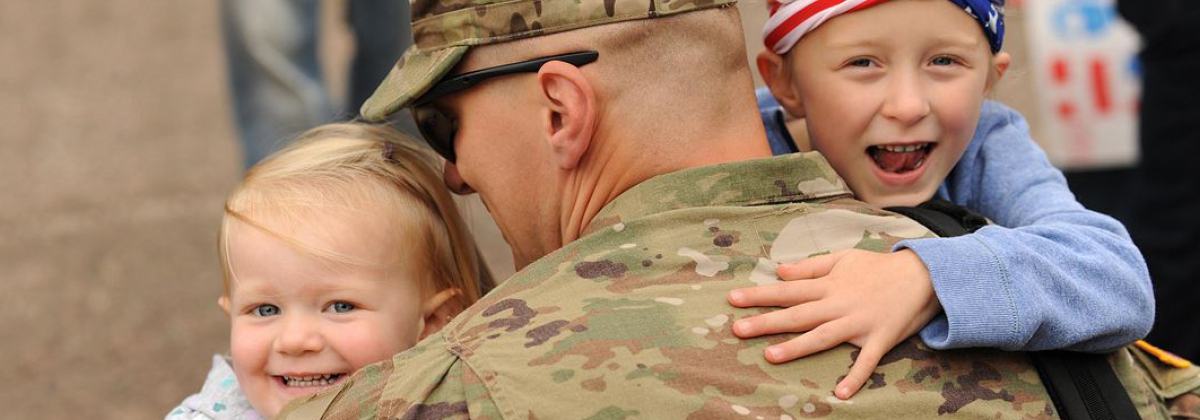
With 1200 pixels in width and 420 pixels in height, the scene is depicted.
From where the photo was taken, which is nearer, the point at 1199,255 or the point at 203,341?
the point at 1199,255

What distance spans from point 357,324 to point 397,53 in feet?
9.67

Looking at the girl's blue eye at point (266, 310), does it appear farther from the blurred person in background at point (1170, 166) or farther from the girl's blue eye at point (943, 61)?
the blurred person in background at point (1170, 166)

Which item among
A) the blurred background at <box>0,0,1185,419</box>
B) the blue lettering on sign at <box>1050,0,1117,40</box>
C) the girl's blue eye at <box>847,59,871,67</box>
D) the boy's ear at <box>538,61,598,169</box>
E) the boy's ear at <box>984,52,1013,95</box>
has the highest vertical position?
the boy's ear at <box>538,61,598,169</box>

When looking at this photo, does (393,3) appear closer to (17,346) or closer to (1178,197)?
(17,346)

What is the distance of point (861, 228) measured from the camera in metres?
2.13

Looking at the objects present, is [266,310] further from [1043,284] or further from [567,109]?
[1043,284]

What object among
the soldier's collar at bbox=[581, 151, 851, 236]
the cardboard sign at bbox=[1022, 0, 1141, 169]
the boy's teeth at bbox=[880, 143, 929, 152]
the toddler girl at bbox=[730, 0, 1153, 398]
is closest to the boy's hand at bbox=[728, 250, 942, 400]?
the toddler girl at bbox=[730, 0, 1153, 398]

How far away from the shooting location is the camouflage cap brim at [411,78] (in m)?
2.26

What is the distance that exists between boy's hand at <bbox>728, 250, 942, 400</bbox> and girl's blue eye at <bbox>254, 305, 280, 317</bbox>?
0.94m

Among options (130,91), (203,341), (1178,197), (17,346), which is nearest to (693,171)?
(1178,197)

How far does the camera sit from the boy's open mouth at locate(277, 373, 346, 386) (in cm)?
251

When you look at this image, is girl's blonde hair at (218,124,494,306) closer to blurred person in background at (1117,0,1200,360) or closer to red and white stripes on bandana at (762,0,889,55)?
red and white stripes on bandana at (762,0,889,55)

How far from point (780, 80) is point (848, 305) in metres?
0.86

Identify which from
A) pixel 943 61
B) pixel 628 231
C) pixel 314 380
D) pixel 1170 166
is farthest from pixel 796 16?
pixel 1170 166
